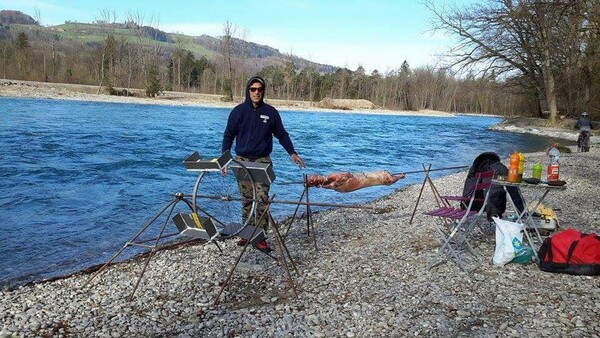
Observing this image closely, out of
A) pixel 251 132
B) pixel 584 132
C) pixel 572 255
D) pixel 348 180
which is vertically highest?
pixel 251 132

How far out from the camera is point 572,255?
6.04 meters

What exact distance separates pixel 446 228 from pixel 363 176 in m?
1.65

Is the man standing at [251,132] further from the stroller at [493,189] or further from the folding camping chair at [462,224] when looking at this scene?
the stroller at [493,189]

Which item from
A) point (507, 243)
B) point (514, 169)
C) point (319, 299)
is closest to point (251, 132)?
point (319, 299)

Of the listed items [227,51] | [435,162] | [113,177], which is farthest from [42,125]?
[227,51]

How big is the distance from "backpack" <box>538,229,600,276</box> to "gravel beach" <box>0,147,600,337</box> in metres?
0.12

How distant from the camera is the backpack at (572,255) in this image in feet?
19.6

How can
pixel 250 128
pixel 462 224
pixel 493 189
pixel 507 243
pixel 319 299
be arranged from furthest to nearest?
1. pixel 493 189
2. pixel 462 224
3. pixel 250 128
4. pixel 507 243
5. pixel 319 299

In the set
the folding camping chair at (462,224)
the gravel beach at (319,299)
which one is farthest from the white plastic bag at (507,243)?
the folding camping chair at (462,224)

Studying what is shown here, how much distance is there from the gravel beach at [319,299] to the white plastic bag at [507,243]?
0.41 ft

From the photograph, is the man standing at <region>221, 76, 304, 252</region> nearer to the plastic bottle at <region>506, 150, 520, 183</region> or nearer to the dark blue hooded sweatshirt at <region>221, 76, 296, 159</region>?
the dark blue hooded sweatshirt at <region>221, 76, 296, 159</region>

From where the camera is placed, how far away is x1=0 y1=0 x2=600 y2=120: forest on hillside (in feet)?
83.2

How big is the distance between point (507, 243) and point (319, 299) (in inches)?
105

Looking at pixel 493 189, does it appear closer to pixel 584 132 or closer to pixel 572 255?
pixel 572 255
